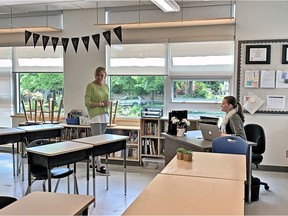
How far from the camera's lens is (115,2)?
5.57 meters

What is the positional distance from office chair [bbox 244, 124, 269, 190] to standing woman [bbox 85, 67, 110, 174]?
85.9 inches

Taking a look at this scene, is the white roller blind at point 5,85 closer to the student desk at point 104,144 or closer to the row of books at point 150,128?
the row of books at point 150,128

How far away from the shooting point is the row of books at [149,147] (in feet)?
18.4

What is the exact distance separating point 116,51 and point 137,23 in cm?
80

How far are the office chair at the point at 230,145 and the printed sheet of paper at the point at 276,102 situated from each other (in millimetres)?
2053

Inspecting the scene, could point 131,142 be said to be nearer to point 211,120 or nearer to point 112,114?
point 112,114

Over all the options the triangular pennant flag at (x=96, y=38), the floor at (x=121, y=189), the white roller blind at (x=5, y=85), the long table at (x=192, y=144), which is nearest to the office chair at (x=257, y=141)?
the floor at (x=121, y=189)

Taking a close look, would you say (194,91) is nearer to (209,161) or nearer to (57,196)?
(209,161)

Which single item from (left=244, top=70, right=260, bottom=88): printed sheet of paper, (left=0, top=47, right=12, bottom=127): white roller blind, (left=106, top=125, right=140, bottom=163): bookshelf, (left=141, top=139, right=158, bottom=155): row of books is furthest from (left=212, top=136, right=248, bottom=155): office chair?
(left=0, top=47, right=12, bottom=127): white roller blind

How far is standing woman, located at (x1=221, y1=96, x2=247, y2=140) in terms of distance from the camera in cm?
379

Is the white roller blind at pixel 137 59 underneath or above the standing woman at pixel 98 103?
above

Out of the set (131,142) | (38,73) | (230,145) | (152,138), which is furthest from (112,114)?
(230,145)

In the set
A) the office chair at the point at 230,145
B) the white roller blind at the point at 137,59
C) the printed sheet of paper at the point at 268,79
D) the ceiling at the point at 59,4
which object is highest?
the ceiling at the point at 59,4

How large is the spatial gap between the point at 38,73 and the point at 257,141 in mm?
4404
